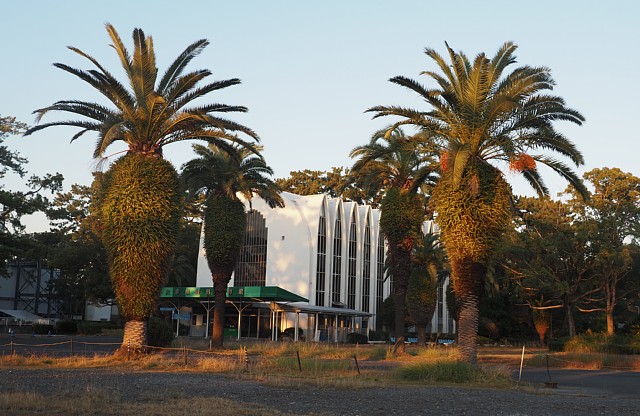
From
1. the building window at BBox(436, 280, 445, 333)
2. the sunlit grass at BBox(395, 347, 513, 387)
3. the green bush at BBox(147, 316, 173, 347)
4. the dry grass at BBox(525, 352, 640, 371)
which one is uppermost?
the building window at BBox(436, 280, 445, 333)

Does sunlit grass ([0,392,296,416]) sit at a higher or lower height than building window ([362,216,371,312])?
lower

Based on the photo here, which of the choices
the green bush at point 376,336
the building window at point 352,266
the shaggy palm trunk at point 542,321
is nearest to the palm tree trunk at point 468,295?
the shaggy palm trunk at point 542,321

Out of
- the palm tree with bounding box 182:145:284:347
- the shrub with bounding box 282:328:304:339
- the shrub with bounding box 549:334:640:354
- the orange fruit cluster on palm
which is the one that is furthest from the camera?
the shrub with bounding box 282:328:304:339

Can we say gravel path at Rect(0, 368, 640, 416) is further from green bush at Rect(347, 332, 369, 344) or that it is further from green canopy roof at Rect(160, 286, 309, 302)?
green bush at Rect(347, 332, 369, 344)

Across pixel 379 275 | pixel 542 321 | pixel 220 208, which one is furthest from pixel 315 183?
pixel 220 208

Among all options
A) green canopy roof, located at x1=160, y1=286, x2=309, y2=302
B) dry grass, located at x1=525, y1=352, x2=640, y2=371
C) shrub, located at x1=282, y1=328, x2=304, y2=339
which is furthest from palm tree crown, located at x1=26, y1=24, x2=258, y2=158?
shrub, located at x1=282, y1=328, x2=304, y2=339

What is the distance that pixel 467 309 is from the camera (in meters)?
23.8

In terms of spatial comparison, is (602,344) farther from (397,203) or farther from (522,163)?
(522,163)

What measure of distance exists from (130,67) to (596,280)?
39.3m

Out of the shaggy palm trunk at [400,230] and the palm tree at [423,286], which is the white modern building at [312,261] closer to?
the palm tree at [423,286]

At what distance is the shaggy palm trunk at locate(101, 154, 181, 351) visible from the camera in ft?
81.3

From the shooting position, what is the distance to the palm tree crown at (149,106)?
84.0 feet

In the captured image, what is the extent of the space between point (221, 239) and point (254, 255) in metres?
31.9

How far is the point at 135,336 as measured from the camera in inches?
979
